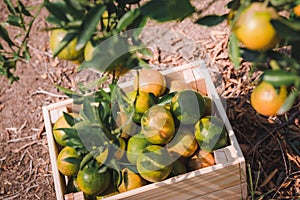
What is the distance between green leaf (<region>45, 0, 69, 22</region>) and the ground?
3.06 ft

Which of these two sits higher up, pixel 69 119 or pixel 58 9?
pixel 58 9

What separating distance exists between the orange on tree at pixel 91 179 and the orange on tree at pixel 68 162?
4 cm

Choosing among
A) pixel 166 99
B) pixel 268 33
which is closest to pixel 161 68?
pixel 166 99

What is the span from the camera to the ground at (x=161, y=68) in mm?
1910

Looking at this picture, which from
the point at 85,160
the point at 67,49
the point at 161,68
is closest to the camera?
the point at 67,49

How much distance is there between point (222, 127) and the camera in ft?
4.99

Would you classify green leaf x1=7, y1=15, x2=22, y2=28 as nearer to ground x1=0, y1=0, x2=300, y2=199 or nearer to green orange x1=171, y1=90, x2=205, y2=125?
green orange x1=171, y1=90, x2=205, y2=125

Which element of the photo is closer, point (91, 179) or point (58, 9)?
point (58, 9)

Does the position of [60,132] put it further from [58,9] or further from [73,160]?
[58,9]

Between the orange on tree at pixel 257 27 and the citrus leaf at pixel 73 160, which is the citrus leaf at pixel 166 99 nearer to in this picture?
the citrus leaf at pixel 73 160

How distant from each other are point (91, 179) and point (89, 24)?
714 millimetres

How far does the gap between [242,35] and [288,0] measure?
12 cm

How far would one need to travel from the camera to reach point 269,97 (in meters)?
0.94

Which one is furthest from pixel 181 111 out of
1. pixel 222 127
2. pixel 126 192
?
pixel 126 192
